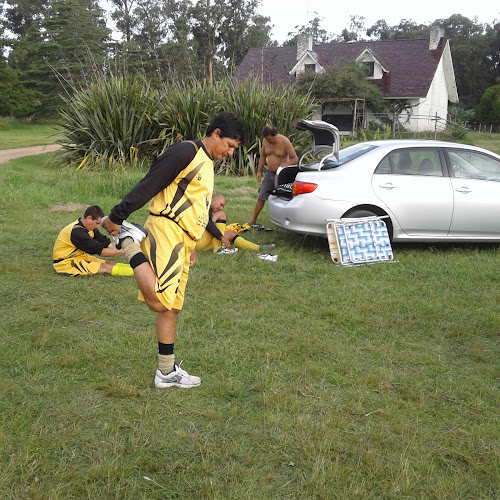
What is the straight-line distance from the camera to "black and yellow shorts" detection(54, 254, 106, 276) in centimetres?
617

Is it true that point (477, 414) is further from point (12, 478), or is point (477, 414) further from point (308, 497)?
point (12, 478)

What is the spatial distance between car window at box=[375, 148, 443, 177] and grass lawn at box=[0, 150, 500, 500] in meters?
1.35

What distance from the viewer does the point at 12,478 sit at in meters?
2.74

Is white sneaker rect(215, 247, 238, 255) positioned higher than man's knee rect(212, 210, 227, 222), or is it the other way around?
man's knee rect(212, 210, 227, 222)

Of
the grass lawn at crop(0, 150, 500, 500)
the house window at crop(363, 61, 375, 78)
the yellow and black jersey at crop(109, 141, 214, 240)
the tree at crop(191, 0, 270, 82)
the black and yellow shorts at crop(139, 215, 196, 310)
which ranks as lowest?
the grass lawn at crop(0, 150, 500, 500)

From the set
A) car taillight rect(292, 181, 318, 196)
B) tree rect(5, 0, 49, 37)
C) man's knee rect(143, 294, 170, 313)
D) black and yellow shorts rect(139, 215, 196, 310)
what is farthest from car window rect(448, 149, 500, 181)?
tree rect(5, 0, 49, 37)

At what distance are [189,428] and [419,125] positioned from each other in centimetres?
3498

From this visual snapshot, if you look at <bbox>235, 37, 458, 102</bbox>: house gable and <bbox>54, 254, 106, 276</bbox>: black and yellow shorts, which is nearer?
<bbox>54, 254, 106, 276</bbox>: black and yellow shorts

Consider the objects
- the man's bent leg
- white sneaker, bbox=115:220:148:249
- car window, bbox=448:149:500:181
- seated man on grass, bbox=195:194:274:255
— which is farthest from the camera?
the man's bent leg

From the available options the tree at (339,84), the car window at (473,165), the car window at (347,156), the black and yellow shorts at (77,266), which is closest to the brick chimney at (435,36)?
the tree at (339,84)

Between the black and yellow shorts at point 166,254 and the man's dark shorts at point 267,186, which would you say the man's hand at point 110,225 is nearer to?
the black and yellow shorts at point 166,254

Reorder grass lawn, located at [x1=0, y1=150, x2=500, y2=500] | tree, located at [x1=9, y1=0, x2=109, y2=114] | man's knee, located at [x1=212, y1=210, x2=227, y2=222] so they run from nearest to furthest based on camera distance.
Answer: grass lawn, located at [x1=0, y1=150, x2=500, y2=500]
man's knee, located at [x1=212, y1=210, x2=227, y2=222]
tree, located at [x1=9, y1=0, x2=109, y2=114]

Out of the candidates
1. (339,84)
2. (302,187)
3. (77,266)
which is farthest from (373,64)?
(77,266)

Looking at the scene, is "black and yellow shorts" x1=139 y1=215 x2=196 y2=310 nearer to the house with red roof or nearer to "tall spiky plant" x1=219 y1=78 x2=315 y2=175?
"tall spiky plant" x1=219 y1=78 x2=315 y2=175
